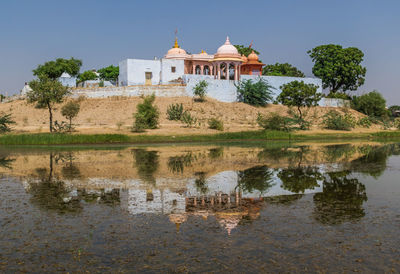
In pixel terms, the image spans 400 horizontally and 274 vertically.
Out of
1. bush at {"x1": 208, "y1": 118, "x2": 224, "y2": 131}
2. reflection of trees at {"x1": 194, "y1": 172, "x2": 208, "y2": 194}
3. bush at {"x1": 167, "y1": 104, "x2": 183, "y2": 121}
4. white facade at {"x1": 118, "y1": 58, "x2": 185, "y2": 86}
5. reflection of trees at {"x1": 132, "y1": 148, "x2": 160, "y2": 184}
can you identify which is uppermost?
white facade at {"x1": 118, "y1": 58, "x2": 185, "y2": 86}

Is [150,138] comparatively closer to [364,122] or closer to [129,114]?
[129,114]

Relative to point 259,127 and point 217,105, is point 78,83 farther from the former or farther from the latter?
point 259,127

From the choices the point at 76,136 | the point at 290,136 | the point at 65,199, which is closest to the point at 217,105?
the point at 290,136

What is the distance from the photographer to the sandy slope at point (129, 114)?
4069 cm

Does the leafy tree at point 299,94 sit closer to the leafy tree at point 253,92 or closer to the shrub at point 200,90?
the leafy tree at point 253,92

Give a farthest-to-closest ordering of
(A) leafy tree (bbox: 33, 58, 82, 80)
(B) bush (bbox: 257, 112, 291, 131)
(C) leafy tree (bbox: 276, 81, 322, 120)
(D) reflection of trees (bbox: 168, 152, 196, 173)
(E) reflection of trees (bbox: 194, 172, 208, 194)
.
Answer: (A) leafy tree (bbox: 33, 58, 82, 80) < (C) leafy tree (bbox: 276, 81, 322, 120) < (B) bush (bbox: 257, 112, 291, 131) < (D) reflection of trees (bbox: 168, 152, 196, 173) < (E) reflection of trees (bbox: 194, 172, 208, 194)

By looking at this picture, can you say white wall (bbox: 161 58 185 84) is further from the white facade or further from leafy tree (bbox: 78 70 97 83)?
leafy tree (bbox: 78 70 97 83)

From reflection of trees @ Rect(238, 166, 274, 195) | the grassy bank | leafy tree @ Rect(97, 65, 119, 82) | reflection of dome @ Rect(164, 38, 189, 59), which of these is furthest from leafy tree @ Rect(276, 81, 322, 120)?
leafy tree @ Rect(97, 65, 119, 82)

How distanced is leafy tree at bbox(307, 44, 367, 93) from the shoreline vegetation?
78.0ft

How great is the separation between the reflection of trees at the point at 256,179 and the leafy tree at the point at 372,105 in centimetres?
4661

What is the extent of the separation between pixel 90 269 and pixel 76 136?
29.5 meters

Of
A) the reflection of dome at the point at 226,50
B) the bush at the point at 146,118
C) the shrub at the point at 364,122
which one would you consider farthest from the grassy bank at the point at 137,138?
the reflection of dome at the point at 226,50

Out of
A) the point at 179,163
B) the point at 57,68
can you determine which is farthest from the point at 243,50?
the point at 179,163

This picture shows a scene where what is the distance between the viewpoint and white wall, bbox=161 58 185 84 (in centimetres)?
5575
